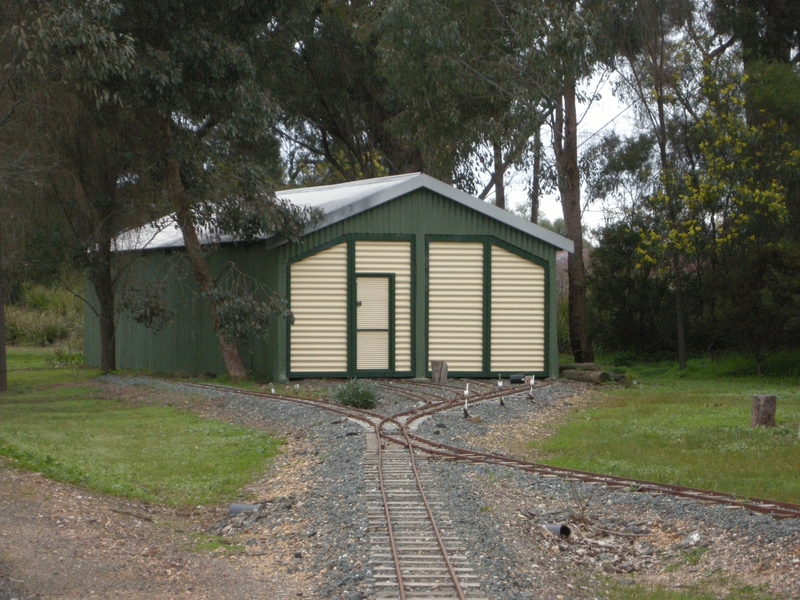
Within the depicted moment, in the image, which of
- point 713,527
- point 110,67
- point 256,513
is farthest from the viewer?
point 110,67

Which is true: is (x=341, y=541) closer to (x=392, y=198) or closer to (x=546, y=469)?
(x=546, y=469)

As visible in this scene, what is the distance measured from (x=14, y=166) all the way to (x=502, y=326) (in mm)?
10048

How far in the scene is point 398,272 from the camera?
69.8 ft

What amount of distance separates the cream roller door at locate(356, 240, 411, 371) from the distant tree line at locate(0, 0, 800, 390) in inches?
68.4

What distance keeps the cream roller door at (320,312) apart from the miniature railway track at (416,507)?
565cm

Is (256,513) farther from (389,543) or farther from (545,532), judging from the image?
(545,532)

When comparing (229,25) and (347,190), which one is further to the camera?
(347,190)

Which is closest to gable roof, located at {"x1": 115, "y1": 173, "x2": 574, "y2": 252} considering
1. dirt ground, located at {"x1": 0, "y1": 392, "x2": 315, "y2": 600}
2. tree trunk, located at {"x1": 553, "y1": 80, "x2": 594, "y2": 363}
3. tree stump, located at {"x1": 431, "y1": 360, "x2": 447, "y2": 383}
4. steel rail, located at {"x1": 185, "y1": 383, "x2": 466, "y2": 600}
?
tree stump, located at {"x1": 431, "y1": 360, "x2": 447, "y2": 383}

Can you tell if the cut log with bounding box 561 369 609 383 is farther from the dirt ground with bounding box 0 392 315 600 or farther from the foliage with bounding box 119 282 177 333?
the dirt ground with bounding box 0 392 315 600

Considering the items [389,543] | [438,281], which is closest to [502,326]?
[438,281]

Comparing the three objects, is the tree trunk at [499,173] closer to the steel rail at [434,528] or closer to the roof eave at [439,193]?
the roof eave at [439,193]

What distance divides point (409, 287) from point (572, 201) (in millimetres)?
8914

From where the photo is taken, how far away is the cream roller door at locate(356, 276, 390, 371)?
69.3ft

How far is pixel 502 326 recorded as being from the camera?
2178cm
